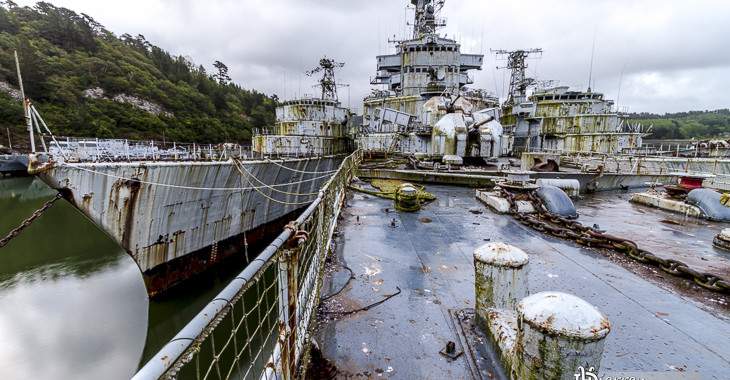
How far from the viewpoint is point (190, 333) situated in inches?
39.0

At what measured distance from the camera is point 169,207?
27.8ft

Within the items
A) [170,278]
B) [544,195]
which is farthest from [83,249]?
[544,195]

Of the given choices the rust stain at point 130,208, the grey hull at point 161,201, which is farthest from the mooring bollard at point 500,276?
the rust stain at point 130,208

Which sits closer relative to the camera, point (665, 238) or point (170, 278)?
point (665, 238)

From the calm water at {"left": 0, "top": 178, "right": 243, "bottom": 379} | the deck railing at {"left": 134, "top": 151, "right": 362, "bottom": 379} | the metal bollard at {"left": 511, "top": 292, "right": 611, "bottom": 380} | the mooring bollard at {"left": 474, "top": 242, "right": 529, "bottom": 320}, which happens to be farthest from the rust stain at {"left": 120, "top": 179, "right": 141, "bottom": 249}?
the metal bollard at {"left": 511, "top": 292, "right": 611, "bottom": 380}

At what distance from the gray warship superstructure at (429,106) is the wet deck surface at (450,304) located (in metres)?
7.87

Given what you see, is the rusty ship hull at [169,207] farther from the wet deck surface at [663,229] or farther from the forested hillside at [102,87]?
the forested hillside at [102,87]

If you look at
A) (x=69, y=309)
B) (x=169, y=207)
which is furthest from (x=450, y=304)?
(x=69, y=309)

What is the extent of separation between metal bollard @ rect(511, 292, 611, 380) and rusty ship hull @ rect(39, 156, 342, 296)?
4825 millimetres

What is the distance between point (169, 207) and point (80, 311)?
13.1 ft

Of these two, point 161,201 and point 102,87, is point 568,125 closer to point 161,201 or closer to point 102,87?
point 161,201

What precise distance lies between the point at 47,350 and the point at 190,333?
967 cm

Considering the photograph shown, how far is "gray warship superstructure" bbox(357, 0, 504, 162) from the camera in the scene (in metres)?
13.8

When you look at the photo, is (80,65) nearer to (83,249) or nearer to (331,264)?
(83,249)
